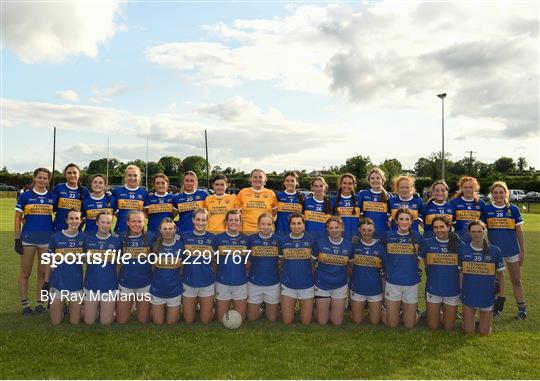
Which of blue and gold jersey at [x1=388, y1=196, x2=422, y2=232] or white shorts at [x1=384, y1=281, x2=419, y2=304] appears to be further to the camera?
blue and gold jersey at [x1=388, y1=196, x2=422, y2=232]

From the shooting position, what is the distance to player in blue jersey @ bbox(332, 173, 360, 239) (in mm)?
6738

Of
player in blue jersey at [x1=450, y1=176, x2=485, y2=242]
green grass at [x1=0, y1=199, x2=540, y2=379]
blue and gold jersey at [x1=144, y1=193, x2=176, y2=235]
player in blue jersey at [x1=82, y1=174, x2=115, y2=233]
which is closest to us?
green grass at [x1=0, y1=199, x2=540, y2=379]

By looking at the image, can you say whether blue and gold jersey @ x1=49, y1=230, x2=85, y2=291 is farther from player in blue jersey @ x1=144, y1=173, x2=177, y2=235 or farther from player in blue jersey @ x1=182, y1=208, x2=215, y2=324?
player in blue jersey @ x1=182, y1=208, x2=215, y2=324

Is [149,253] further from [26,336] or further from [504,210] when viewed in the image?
[504,210]

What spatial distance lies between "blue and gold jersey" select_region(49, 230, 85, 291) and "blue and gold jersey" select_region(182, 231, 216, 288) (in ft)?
4.29

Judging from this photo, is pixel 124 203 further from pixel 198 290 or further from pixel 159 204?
pixel 198 290

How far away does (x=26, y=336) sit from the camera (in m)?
5.26

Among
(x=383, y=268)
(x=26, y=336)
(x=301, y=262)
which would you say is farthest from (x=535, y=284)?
(x=26, y=336)

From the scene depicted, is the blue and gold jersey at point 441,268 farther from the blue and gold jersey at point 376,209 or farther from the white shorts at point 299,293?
the white shorts at point 299,293

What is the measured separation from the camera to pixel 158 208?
6867mm

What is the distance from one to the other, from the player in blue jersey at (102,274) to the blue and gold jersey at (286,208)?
88.2 inches

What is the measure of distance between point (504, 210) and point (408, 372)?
3.22 m

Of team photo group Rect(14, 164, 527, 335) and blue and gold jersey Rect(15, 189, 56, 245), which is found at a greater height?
blue and gold jersey Rect(15, 189, 56, 245)

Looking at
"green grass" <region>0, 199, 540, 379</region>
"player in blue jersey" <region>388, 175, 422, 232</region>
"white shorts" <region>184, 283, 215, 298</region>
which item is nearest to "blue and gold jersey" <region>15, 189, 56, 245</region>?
"green grass" <region>0, 199, 540, 379</region>
